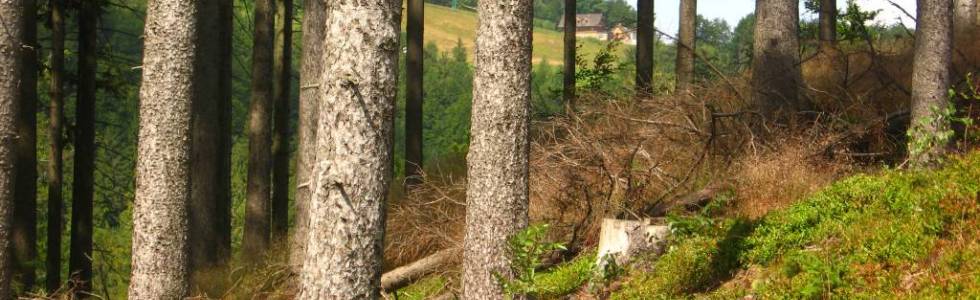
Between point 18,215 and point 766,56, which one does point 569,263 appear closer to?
point 766,56

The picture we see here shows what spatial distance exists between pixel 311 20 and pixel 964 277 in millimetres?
9452

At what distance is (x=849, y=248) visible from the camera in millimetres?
9102

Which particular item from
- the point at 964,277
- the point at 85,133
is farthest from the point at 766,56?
the point at 85,133

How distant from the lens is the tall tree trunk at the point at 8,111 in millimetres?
11125

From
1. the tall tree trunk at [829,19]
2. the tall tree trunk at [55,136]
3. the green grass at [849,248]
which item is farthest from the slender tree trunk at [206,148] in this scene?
the tall tree trunk at [829,19]

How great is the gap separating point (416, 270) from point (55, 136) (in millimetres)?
10320

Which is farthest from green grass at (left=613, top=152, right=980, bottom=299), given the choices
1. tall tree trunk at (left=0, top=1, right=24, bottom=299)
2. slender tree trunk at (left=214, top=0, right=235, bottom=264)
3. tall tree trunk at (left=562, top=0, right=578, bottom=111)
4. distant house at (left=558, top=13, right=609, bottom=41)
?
distant house at (left=558, top=13, right=609, bottom=41)

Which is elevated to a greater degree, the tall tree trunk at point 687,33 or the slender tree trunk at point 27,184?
the tall tree trunk at point 687,33

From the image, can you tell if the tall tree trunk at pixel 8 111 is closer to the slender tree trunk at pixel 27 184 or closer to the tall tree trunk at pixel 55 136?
the slender tree trunk at pixel 27 184

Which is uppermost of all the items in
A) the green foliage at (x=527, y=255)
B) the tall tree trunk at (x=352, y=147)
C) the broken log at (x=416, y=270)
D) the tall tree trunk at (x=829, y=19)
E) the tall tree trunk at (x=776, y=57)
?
the tall tree trunk at (x=829, y=19)

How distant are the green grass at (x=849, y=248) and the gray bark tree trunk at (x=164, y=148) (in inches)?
179

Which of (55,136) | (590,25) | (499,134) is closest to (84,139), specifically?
(55,136)

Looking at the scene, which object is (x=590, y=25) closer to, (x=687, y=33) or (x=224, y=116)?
(x=687, y=33)

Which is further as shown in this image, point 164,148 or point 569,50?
point 569,50
